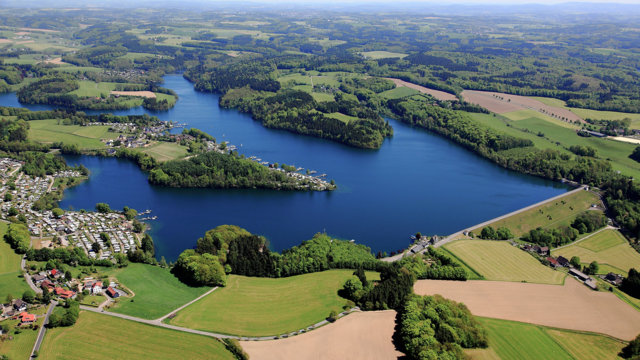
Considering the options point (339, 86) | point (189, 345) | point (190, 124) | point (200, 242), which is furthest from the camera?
point (339, 86)

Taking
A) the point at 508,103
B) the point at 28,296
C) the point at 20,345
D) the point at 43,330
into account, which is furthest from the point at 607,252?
the point at 508,103

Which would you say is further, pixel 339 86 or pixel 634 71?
pixel 634 71

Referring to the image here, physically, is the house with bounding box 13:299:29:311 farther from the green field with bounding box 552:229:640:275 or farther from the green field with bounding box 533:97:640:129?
the green field with bounding box 533:97:640:129

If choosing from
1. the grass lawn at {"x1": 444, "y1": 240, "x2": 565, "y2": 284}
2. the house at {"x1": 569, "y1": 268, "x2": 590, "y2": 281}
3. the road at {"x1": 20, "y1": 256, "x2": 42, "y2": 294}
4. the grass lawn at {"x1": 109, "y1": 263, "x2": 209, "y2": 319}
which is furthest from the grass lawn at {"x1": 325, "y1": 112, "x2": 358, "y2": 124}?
the road at {"x1": 20, "y1": 256, "x2": 42, "y2": 294}

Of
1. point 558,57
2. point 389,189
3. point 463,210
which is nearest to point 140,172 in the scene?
point 389,189

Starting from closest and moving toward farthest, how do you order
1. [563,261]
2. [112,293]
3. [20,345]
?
1. [20,345]
2. [112,293]
3. [563,261]

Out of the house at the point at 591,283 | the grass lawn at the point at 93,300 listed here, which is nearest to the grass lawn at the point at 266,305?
the grass lawn at the point at 93,300

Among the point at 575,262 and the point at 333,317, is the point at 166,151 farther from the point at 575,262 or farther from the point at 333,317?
the point at 575,262

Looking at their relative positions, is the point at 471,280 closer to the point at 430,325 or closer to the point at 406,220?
the point at 430,325

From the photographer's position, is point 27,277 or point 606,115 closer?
point 27,277
